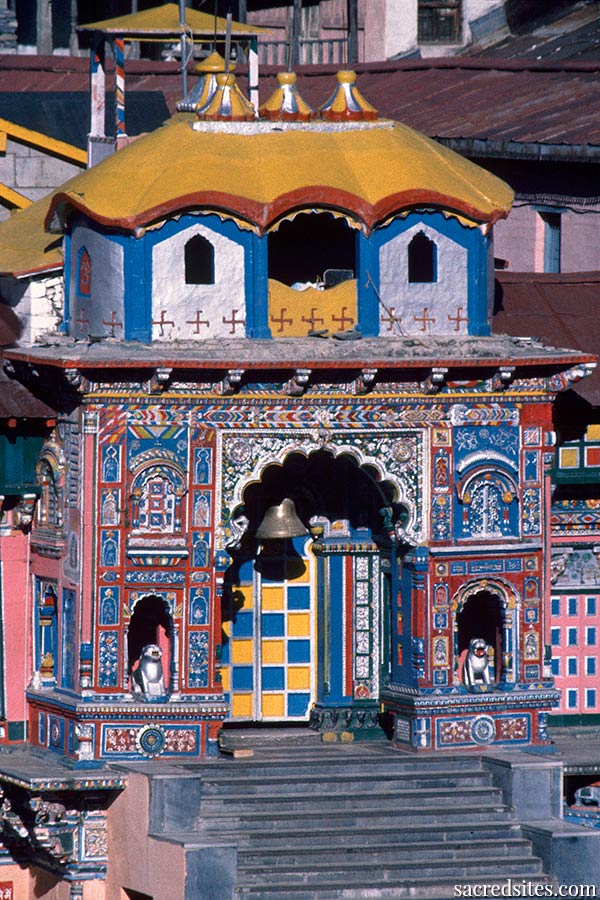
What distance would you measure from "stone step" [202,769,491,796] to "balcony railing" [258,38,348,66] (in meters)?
20.8

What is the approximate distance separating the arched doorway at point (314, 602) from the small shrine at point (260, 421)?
76 millimetres

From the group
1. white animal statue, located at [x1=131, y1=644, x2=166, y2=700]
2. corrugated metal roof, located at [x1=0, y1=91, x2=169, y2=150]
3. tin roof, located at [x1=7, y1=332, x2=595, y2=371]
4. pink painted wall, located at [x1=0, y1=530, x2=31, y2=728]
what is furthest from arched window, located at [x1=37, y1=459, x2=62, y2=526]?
corrugated metal roof, located at [x1=0, y1=91, x2=169, y2=150]

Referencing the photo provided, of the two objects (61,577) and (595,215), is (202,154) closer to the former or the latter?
(61,577)

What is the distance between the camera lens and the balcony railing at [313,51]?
189ft

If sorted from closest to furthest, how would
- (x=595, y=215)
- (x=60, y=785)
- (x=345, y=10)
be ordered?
(x=60, y=785) → (x=595, y=215) → (x=345, y=10)

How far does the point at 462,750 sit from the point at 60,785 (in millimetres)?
4452

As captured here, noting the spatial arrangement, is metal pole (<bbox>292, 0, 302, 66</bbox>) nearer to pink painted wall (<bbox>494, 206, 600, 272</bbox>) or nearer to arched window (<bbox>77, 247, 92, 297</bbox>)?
pink painted wall (<bbox>494, 206, 600, 272</bbox>)

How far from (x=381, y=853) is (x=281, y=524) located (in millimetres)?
3964

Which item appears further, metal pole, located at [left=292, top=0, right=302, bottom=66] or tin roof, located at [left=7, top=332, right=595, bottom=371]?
metal pole, located at [left=292, top=0, right=302, bottom=66]

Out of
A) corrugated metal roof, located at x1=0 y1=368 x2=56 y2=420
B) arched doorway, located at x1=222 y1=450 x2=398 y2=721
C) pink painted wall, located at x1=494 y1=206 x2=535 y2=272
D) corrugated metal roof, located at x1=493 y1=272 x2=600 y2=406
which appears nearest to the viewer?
corrugated metal roof, located at x1=0 y1=368 x2=56 y2=420

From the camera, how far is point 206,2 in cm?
5853

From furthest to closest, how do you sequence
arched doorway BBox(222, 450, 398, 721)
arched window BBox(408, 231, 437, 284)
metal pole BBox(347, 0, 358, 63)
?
metal pole BBox(347, 0, 358, 63) < arched doorway BBox(222, 450, 398, 721) < arched window BBox(408, 231, 437, 284)

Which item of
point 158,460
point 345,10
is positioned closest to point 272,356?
point 158,460

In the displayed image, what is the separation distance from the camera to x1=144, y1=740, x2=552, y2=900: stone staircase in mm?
37656
